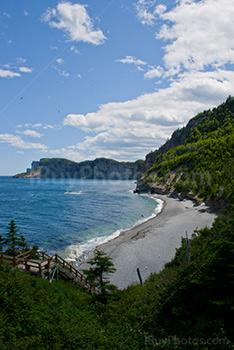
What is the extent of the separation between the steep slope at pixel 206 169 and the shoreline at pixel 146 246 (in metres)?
8.26

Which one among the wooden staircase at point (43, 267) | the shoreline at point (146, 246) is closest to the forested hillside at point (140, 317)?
the wooden staircase at point (43, 267)

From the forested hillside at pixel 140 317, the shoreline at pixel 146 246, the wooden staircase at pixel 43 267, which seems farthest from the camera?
the shoreline at pixel 146 246

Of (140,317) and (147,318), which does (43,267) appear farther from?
(147,318)

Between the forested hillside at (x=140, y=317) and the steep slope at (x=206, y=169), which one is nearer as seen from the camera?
the forested hillside at (x=140, y=317)

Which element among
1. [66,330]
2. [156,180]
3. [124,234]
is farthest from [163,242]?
[156,180]

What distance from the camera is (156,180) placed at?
11356 cm

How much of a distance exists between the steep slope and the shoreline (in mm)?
8263

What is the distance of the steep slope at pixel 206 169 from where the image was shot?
5222 centimetres

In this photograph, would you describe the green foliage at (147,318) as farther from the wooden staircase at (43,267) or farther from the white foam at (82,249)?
the white foam at (82,249)

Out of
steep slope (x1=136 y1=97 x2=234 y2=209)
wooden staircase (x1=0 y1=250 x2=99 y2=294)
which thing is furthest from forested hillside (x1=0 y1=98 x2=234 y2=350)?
steep slope (x1=136 y1=97 x2=234 y2=209)

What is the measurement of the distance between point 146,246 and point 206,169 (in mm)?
55881

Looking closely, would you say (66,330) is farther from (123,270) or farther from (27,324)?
(123,270)

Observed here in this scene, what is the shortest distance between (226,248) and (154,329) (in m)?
4.33

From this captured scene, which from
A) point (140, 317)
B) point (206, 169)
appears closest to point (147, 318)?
point (140, 317)
